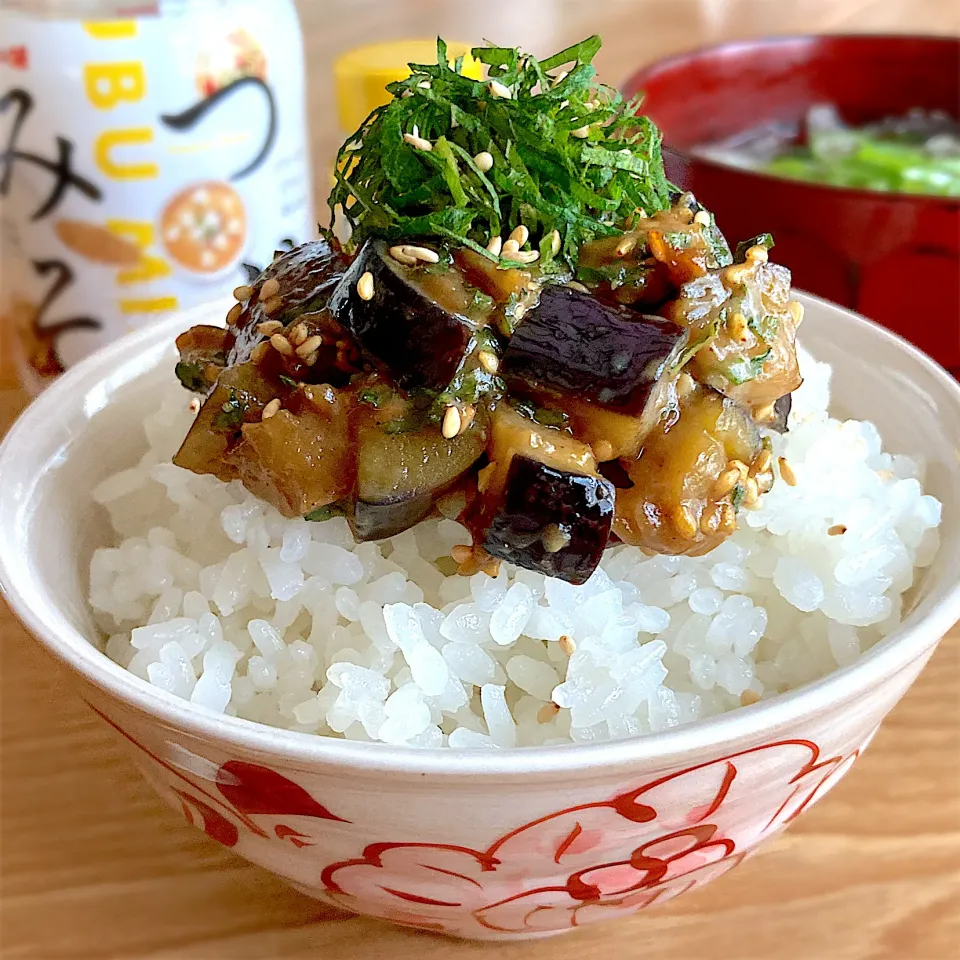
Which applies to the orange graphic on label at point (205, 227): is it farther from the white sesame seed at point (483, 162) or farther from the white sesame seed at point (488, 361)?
the white sesame seed at point (488, 361)

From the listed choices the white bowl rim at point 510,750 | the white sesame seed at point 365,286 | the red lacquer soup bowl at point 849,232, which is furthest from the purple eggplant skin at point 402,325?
the red lacquer soup bowl at point 849,232

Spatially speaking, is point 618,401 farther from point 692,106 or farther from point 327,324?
point 692,106

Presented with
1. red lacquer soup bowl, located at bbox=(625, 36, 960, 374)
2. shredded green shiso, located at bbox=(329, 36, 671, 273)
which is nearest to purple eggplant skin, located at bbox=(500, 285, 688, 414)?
shredded green shiso, located at bbox=(329, 36, 671, 273)

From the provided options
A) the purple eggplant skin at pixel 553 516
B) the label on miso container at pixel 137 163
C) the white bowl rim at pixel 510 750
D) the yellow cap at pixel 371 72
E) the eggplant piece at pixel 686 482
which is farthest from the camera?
the yellow cap at pixel 371 72

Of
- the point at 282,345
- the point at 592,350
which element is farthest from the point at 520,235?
the point at 282,345

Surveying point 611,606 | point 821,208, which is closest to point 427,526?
point 611,606

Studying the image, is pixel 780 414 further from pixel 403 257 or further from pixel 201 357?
pixel 201 357

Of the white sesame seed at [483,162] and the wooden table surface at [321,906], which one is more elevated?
the white sesame seed at [483,162]
